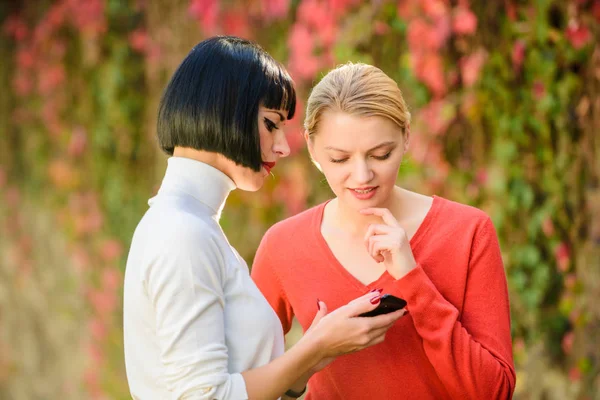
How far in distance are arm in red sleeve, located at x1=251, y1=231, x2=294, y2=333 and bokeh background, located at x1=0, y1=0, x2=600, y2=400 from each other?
1036 mm

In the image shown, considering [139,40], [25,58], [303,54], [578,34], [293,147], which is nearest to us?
[578,34]

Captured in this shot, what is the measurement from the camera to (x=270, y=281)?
8.42 feet

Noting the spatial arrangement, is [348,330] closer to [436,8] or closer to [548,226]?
[548,226]

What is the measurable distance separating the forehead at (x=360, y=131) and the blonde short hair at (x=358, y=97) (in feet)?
0.04

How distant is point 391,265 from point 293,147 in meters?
2.39

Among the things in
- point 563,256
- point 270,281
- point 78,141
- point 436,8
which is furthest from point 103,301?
point 270,281

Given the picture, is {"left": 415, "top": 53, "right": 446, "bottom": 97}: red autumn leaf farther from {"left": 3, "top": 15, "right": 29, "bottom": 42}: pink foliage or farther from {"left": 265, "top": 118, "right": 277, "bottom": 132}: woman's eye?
{"left": 3, "top": 15, "right": 29, "bottom": 42}: pink foliage

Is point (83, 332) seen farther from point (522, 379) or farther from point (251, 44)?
point (251, 44)

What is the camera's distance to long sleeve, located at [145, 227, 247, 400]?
1.83 meters

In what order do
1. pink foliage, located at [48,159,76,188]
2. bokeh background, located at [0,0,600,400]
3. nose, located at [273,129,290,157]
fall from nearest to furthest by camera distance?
nose, located at [273,129,290,157], bokeh background, located at [0,0,600,400], pink foliage, located at [48,159,76,188]

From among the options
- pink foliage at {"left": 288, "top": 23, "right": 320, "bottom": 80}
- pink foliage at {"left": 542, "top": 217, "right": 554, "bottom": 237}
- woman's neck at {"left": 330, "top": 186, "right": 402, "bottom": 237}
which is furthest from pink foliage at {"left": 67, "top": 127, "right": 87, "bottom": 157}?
woman's neck at {"left": 330, "top": 186, "right": 402, "bottom": 237}

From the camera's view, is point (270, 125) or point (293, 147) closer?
point (270, 125)

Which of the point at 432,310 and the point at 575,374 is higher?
the point at 432,310

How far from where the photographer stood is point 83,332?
6.62 meters
